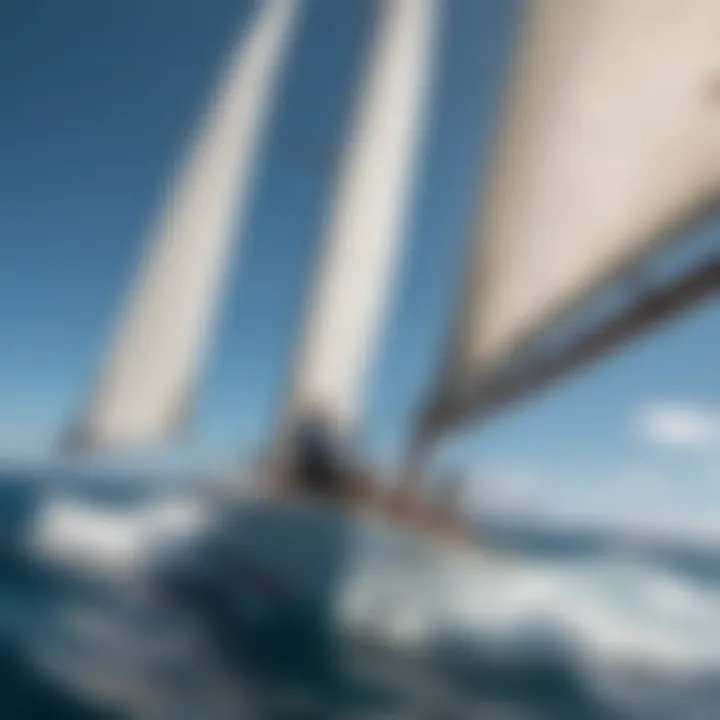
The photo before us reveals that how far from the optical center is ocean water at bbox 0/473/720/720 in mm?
1719

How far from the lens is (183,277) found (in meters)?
3.55

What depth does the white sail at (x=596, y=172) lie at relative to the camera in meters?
1.09

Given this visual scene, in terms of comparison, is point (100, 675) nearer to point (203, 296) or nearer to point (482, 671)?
point (482, 671)

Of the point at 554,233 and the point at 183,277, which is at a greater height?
the point at 183,277

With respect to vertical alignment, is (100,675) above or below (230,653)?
below

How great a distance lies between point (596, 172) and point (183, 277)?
259 cm

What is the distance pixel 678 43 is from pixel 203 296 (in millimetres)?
2763

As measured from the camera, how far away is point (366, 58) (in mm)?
5102

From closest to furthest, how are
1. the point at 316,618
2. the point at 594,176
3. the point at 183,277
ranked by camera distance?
the point at 594,176 → the point at 316,618 → the point at 183,277

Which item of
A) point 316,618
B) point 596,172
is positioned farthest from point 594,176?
point 316,618

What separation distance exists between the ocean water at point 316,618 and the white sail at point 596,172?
896 mm

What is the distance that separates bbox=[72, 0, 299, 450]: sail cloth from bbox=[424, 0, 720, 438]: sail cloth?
189 cm

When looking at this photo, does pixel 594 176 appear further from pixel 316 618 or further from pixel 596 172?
pixel 316 618

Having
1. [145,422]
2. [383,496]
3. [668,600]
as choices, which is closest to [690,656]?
[668,600]
